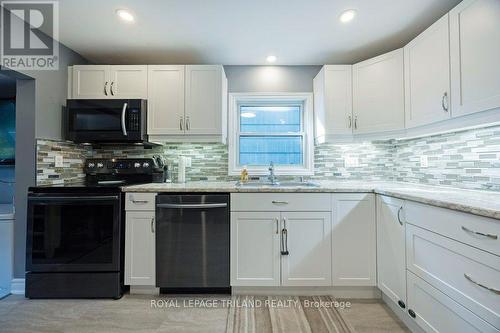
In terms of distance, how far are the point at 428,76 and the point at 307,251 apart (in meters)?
1.65

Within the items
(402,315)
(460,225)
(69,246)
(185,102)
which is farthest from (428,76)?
(69,246)

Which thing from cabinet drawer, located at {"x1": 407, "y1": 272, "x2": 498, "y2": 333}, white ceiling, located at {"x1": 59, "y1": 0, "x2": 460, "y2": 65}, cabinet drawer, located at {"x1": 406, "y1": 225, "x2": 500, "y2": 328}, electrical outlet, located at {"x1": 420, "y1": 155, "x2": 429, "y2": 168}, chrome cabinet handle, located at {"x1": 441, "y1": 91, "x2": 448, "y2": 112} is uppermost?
white ceiling, located at {"x1": 59, "y1": 0, "x2": 460, "y2": 65}

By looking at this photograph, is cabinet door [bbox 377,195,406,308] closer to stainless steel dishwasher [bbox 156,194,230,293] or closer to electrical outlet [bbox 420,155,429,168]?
electrical outlet [bbox 420,155,429,168]

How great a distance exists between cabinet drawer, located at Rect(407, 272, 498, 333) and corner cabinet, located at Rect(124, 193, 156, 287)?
1.92 meters

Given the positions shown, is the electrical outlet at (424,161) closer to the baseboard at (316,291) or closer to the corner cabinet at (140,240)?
the baseboard at (316,291)

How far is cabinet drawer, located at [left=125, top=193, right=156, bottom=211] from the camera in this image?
2.06 meters

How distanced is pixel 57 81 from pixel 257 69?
2006 millimetres

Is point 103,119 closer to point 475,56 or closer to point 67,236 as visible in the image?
point 67,236

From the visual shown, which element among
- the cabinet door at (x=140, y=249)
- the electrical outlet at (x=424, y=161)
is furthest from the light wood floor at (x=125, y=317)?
the electrical outlet at (x=424, y=161)

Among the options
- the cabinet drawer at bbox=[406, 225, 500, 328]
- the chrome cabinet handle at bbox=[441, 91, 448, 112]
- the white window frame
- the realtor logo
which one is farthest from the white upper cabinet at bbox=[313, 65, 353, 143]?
the realtor logo

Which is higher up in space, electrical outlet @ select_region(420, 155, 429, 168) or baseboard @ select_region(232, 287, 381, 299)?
electrical outlet @ select_region(420, 155, 429, 168)

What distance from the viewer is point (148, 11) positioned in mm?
1870

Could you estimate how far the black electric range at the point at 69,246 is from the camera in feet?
6.55

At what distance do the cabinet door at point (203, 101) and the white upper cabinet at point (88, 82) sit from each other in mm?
839
